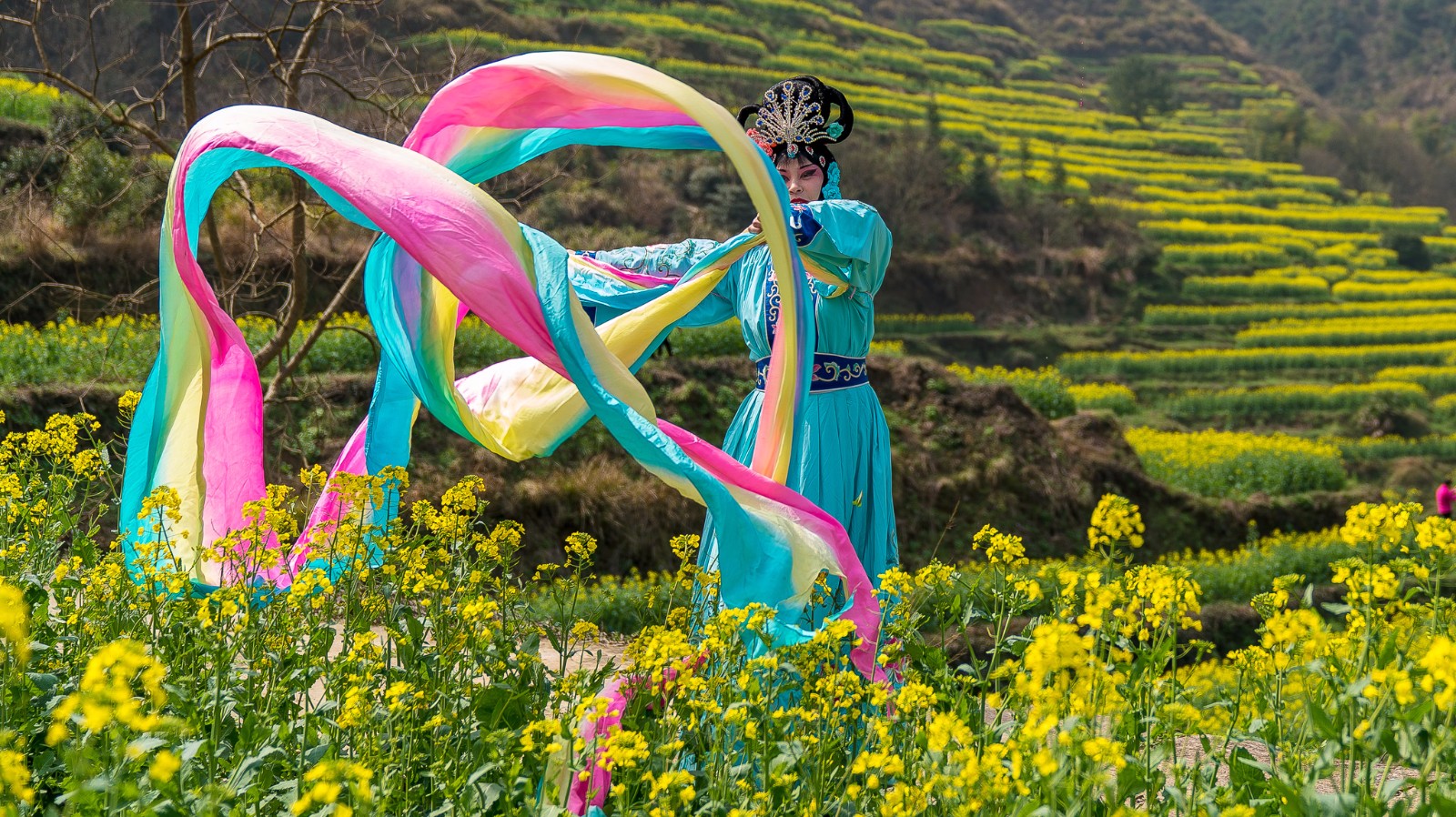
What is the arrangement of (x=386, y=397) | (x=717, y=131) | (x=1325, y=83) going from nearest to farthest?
(x=717, y=131)
(x=386, y=397)
(x=1325, y=83)

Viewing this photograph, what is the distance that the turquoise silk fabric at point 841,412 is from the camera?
3373mm

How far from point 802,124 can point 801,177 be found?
0.47ft

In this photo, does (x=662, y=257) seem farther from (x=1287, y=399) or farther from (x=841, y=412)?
(x=1287, y=399)

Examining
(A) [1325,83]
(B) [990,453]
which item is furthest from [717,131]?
(A) [1325,83]

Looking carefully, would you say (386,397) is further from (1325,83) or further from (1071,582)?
(1325,83)

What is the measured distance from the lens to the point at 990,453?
10.6 meters

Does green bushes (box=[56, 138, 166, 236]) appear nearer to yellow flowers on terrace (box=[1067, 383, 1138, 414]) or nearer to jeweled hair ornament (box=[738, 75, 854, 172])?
jeweled hair ornament (box=[738, 75, 854, 172])

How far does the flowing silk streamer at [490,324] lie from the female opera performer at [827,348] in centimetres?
13

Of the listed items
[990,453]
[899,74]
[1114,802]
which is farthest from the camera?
[899,74]

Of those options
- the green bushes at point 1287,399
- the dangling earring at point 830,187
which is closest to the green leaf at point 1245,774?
the dangling earring at point 830,187

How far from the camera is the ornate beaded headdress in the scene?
342 centimetres

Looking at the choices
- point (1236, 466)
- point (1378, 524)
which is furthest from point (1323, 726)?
point (1236, 466)

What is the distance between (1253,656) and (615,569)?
613 cm

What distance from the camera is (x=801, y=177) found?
348 cm
